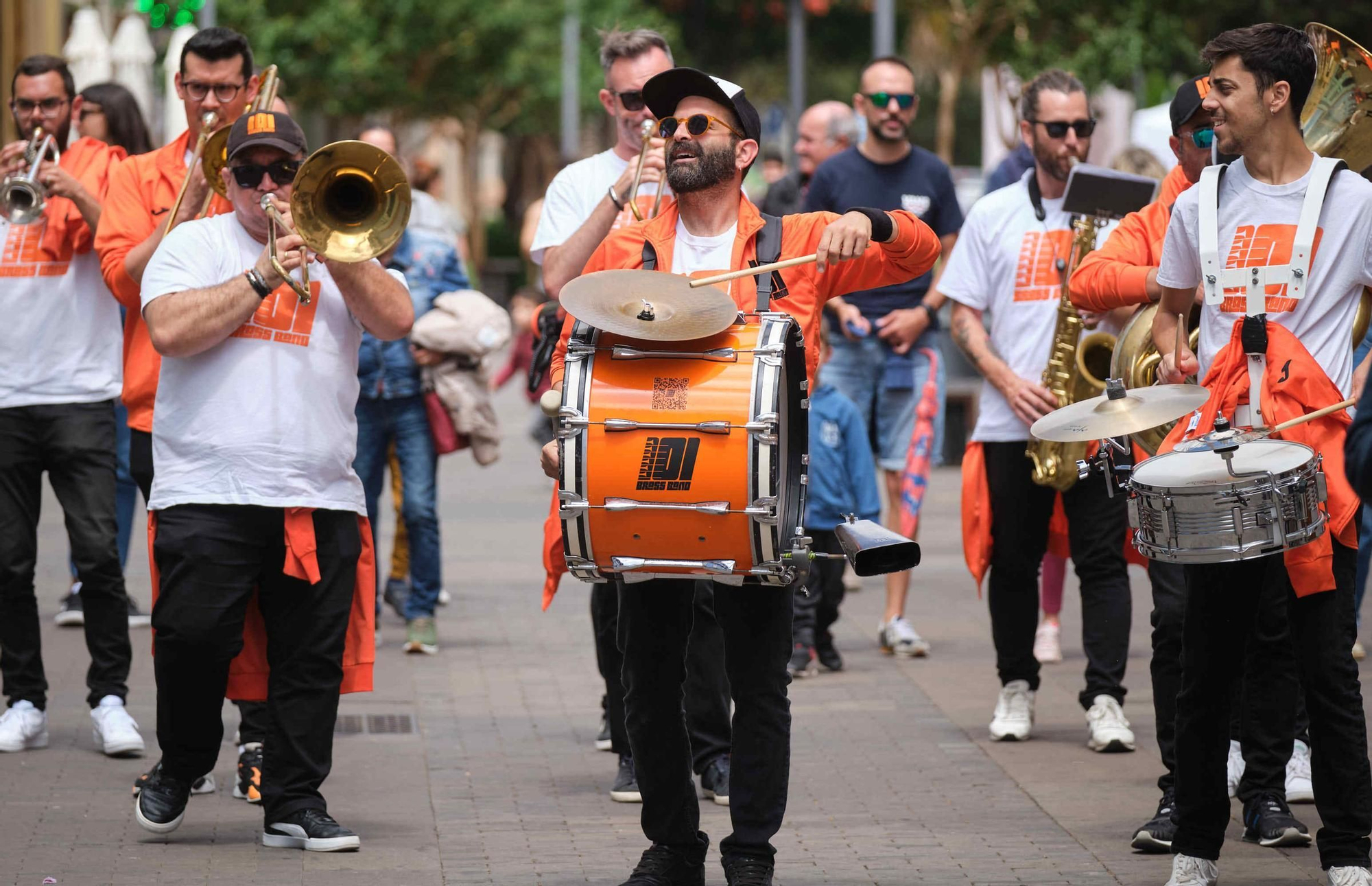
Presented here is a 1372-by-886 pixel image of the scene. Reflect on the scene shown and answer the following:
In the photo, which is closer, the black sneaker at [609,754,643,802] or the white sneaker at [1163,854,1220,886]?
the white sneaker at [1163,854,1220,886]

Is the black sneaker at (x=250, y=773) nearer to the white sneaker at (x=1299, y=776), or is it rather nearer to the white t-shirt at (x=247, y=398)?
the white t-shirt at (x=247, y=398)

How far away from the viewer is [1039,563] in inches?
286

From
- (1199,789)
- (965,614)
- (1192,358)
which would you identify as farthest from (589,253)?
(965,614)

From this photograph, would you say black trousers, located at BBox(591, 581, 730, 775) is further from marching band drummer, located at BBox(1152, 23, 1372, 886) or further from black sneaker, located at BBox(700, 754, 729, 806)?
marching band drummer, located at BBox(1152, 23, 1372, 886)

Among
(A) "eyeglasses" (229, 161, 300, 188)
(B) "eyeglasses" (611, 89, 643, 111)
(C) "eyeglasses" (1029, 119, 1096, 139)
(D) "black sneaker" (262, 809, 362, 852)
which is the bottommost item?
(D) "black sneaker" (262, 809, 362, 852)

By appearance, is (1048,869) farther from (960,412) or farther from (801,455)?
(960,412)

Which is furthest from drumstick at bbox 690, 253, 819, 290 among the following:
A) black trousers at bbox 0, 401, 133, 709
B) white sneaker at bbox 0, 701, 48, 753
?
white sneaker at bbox 0, 701, 48, 753

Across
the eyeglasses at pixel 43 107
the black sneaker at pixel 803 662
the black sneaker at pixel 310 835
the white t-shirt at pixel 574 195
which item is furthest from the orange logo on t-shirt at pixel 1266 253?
the eyeglasses at pixel 43 107

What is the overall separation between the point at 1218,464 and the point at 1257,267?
0.62 m

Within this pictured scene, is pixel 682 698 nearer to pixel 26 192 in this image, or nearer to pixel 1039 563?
pixel 1039 563

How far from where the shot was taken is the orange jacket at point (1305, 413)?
16.3 ft

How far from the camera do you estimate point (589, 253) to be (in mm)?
6309

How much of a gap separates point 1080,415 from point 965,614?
17.8ft

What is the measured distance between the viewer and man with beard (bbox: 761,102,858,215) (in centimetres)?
1134
